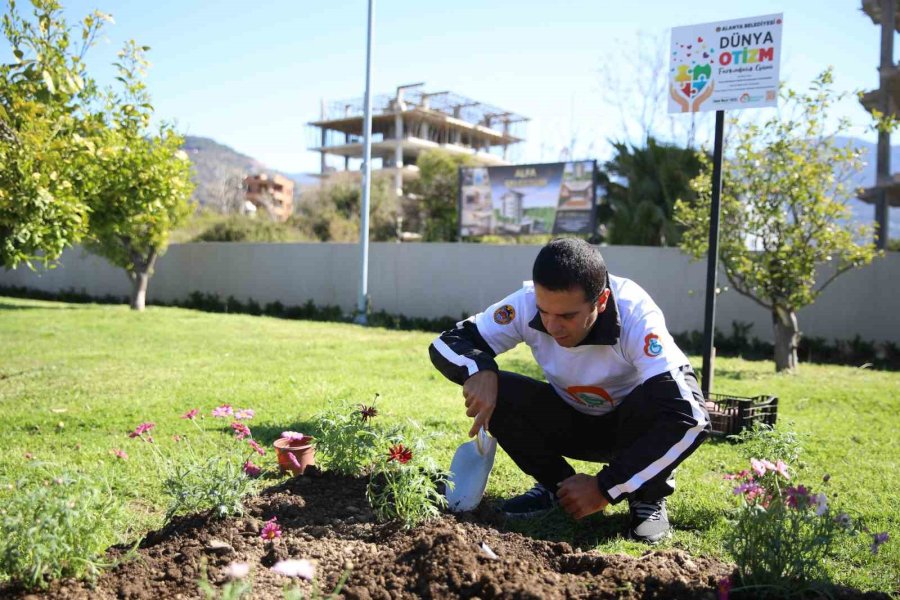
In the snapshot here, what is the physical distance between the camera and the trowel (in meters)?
2.95

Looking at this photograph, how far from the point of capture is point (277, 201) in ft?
249

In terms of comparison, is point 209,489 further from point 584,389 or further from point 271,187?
point 271,187

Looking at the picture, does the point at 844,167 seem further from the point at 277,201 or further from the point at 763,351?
the point at 277,201

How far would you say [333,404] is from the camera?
312 cm

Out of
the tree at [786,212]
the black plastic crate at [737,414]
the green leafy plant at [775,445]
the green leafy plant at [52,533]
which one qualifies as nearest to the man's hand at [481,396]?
the green leafy plant at [775,445]

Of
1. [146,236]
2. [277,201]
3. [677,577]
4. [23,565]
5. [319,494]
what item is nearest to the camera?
[23,565]

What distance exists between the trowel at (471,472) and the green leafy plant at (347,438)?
1.28 ft

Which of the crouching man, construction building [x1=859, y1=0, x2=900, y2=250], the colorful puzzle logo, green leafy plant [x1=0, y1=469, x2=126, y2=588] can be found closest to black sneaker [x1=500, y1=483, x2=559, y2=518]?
the crouching man

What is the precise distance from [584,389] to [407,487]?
1031mm

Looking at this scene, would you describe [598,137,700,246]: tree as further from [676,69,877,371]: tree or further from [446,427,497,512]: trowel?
[446,427,497,512]: trowel

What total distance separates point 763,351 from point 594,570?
9.36 metres

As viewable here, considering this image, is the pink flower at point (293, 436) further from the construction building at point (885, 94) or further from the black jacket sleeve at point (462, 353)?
the construction building at point (885, 94)

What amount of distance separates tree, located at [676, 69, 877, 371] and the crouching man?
546cm

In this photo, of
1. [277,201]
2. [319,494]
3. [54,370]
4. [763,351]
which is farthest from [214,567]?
[277,201]
